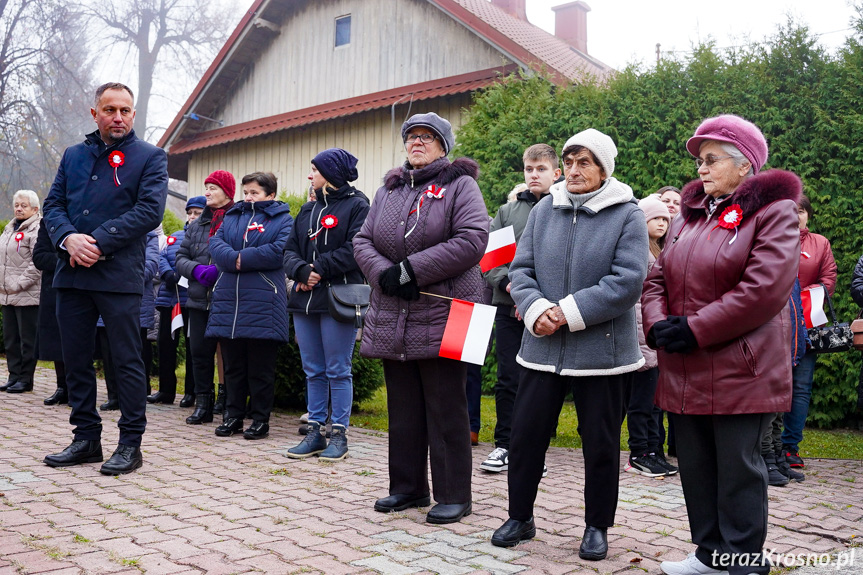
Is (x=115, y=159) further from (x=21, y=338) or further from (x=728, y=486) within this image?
(x=21, y=338)

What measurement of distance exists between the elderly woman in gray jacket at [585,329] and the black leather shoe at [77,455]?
2896mm

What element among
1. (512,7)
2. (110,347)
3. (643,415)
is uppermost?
(512,7)

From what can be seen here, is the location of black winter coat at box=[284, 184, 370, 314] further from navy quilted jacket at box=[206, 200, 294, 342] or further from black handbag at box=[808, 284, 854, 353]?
black handbag at box=[808, 284, 854, 353]

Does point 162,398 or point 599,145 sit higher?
point 599,145

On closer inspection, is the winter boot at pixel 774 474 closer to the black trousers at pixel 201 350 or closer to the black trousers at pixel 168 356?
the black trousers at pixel 201 350

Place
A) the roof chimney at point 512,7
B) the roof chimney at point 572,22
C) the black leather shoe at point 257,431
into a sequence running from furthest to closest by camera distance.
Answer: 1. the roof chimney at point 572,22
2. the roof chimney at point 512,7
3. the black leather shoe at point 257,431

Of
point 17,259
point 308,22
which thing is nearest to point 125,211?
point 17,259

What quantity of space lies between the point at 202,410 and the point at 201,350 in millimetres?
535

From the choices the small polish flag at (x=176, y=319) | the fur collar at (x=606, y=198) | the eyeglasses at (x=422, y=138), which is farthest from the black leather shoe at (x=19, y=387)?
the fur collar at (x=606, y=198)

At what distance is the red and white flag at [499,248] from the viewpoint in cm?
567

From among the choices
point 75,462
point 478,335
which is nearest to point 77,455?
point 75,462

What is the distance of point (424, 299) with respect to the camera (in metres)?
4.33

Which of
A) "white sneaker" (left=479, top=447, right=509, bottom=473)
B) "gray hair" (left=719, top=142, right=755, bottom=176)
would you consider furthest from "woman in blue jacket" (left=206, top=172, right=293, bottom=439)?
"gray hair" (left=719, top=142, right=755, bottom=176)

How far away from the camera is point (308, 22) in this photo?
57.7ft
